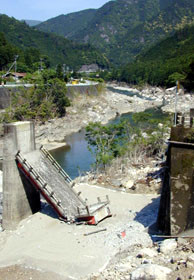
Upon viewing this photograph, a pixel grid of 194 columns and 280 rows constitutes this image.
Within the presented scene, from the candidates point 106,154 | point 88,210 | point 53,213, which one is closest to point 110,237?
point 88,210

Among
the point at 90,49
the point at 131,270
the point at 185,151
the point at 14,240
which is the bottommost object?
the point at 14,240

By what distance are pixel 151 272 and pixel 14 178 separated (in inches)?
271

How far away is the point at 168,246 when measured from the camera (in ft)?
29.4

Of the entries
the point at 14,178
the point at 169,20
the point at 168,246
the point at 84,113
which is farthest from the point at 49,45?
the point at 168,246

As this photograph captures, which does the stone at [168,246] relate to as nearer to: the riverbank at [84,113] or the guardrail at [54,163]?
the guardrail at [54,163]

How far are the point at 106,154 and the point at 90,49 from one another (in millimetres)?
145956

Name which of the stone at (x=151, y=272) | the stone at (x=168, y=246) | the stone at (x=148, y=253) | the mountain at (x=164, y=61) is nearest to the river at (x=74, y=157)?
the stone at (x=148, y=253)

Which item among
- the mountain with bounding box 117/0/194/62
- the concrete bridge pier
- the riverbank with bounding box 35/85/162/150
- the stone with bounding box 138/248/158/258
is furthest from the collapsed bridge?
the mountain with bounding box 117/0/194/62

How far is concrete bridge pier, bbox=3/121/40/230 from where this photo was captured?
41.2 feet

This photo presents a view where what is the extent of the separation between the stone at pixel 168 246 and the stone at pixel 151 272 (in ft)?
3.05

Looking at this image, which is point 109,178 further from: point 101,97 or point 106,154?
point 101,97

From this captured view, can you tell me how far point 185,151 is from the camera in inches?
395

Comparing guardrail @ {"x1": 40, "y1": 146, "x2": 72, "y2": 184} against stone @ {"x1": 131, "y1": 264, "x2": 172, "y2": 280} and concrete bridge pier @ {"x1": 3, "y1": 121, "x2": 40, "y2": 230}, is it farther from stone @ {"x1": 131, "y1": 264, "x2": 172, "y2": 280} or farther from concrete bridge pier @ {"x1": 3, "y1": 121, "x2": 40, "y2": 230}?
stone @ {"x1": 131, "y1": 264, "x2": 172, "y2": 280}

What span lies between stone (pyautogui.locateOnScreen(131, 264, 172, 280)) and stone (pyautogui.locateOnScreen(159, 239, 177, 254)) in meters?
0.93
